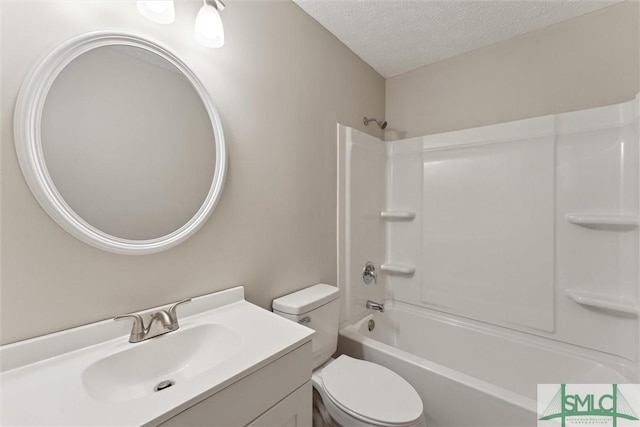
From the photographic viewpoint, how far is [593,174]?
4.85 feet

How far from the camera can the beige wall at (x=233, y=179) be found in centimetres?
70

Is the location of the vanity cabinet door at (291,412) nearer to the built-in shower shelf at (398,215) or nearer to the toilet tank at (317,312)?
the toilet tank at (317,312)

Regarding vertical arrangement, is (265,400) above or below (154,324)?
below

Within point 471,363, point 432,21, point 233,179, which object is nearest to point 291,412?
point 233,179

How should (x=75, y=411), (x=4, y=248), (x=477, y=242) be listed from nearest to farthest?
(x=75, y=411), (x=4, y=248), (x=477, y=242)

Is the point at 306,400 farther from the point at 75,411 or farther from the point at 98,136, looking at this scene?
the point at 98,136

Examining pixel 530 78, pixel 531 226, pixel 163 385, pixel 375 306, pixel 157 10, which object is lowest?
pixel 375 306

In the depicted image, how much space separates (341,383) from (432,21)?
2058 mm

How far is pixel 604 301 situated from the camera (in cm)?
142

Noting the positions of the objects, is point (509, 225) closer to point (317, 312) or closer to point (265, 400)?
point (317, 312)

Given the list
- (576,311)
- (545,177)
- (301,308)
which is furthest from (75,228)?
(576,311)

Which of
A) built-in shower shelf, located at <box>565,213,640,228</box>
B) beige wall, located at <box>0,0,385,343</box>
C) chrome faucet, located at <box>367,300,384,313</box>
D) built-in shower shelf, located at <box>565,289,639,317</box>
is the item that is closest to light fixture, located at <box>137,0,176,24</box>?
beige wall, located at <box>0,0,385,343</box>

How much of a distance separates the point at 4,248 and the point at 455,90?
246cm

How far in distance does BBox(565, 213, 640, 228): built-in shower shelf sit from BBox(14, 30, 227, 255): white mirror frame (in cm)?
205
